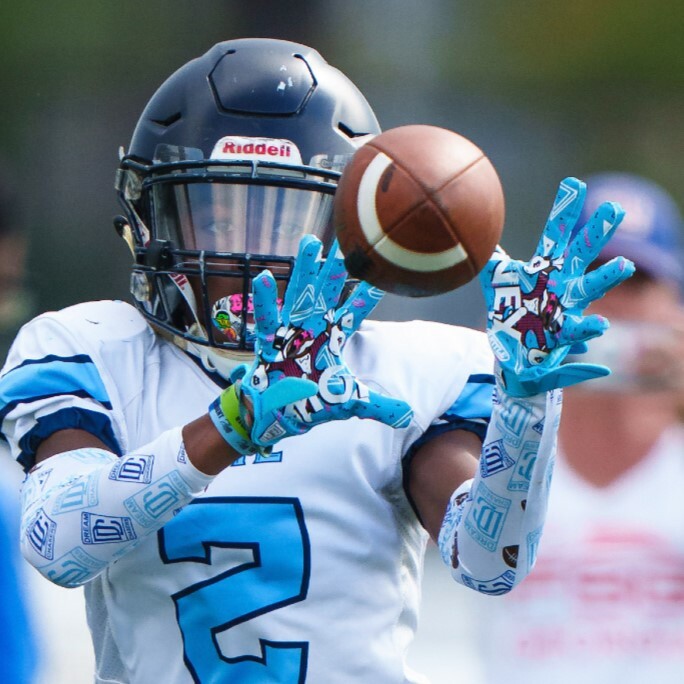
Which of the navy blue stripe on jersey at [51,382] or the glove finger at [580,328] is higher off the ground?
the glove finger at [580,328]

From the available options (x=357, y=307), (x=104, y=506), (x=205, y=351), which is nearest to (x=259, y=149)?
(x=205, y=351)

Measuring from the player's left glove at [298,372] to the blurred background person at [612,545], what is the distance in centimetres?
166

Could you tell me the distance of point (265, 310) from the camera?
204cm

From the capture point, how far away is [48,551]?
2.18 metres

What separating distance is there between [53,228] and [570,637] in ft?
16.6

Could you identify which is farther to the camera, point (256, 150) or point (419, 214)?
point (256, 150)

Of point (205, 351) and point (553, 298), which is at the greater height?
point (553, 298)

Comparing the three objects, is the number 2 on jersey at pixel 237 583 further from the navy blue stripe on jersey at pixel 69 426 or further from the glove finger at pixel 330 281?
the glove finger at pixel 330 281

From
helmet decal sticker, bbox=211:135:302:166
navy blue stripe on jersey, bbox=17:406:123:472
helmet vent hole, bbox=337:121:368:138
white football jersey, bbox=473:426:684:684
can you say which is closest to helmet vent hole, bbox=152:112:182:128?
helmet decal sticker, bbox=211:135:302:166

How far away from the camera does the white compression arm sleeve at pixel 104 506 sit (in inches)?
83.1

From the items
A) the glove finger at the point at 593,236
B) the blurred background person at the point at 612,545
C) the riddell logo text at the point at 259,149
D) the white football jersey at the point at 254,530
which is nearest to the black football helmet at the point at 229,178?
the riddell logo text at the point at 259,149

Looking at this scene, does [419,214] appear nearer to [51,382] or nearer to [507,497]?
[507,497]

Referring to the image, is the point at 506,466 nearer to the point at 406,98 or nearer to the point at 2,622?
the point at 2,622

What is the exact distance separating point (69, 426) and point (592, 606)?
1780 millimetres
